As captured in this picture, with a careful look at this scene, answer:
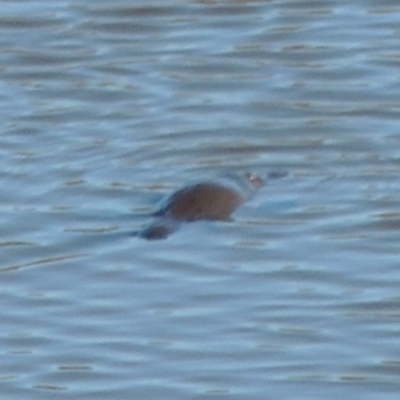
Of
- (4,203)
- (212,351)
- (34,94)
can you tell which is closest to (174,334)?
(212,351)

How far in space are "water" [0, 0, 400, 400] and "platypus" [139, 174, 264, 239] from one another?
0.06 metres

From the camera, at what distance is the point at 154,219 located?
35.3 ft

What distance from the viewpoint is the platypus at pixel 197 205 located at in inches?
421

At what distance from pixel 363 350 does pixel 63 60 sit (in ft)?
15.7

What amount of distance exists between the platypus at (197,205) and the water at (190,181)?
0.06 m

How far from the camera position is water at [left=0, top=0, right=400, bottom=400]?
30.3 feet

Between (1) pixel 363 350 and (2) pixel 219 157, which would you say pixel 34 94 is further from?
(1) pixel 363 350

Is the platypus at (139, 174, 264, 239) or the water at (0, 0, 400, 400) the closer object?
the water at (0, 0, 400, 400)

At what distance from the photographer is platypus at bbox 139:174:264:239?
1070 cm

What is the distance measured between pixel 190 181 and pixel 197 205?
0.58 meters

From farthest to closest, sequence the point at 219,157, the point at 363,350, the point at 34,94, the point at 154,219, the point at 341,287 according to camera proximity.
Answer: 1. the point at 34,94
2. the point at 219,157
3. the point at 154,219
4. the point at 341,287
5. the point at 363,350

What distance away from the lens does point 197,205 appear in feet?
35.6

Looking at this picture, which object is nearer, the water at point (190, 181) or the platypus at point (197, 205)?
the water at point (190, 181)

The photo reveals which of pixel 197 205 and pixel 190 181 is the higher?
pixel 190 181
